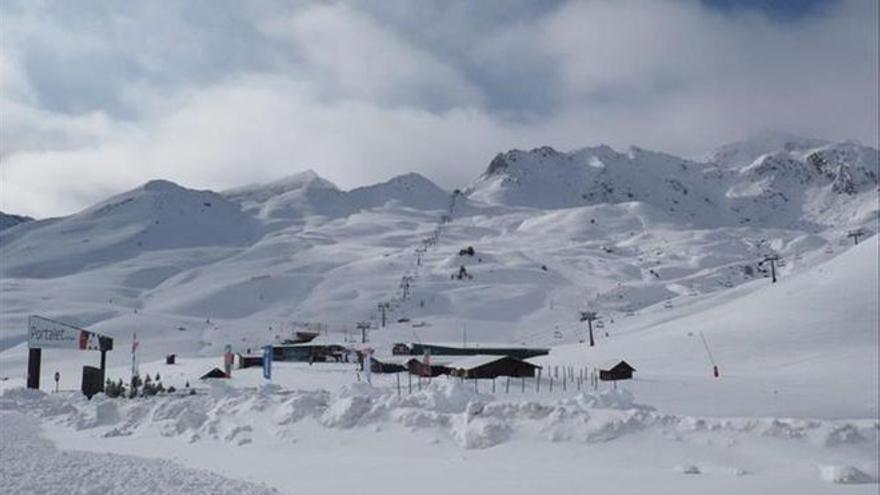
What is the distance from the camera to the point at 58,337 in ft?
180

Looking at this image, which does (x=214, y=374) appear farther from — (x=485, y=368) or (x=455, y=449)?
(x=455, y=449)

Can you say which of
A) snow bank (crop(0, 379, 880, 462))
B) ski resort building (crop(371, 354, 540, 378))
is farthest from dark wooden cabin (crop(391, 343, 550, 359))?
snow bank (crop(0, 379, 880, 462))

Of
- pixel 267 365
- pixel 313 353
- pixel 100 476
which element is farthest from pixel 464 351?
pixel 100 476

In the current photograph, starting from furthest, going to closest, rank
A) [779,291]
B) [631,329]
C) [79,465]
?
[631,329], [779,291], [79,465]

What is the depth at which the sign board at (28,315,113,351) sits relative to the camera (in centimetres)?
5362

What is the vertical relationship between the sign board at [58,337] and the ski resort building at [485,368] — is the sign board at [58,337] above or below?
above

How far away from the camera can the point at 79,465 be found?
64.1ft

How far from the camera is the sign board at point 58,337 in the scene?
53625 millimetres

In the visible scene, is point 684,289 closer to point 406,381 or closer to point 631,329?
point 631,329

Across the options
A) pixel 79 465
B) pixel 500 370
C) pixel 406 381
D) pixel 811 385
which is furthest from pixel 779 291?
pixel 79 465

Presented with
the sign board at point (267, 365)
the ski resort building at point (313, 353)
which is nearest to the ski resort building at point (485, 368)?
the sign board at point (267, 365)

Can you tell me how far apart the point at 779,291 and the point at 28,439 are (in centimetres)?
7893

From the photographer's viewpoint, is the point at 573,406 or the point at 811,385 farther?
the point at 811,385

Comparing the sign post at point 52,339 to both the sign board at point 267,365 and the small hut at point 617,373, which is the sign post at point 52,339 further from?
the small hut at point 617,373
